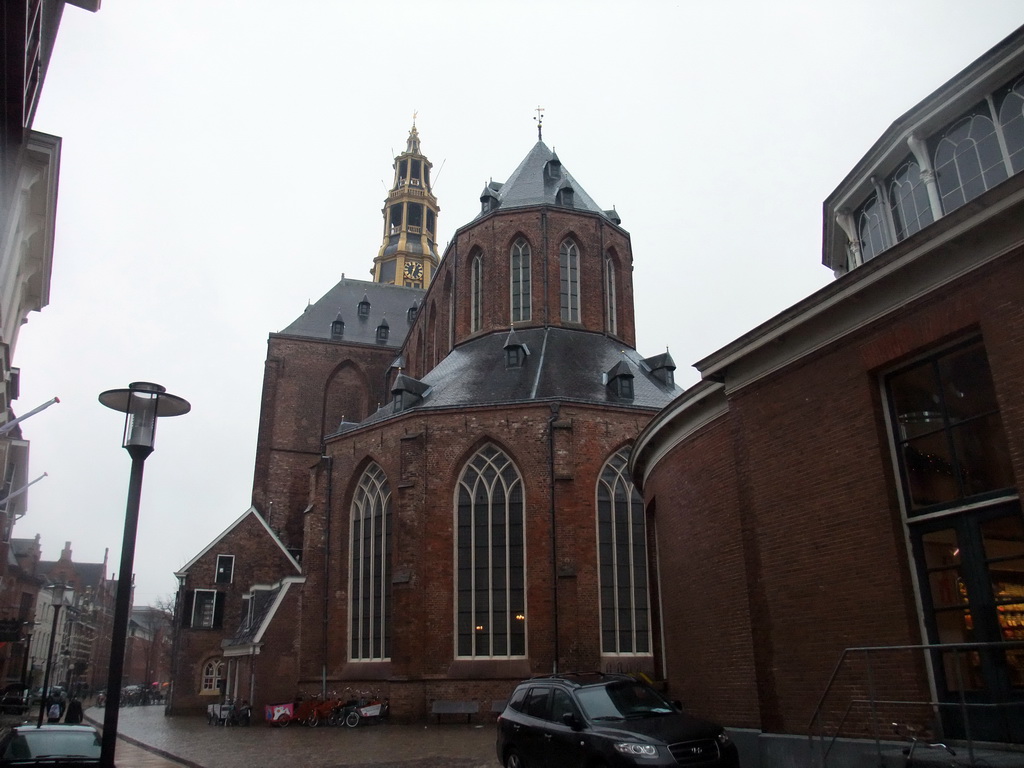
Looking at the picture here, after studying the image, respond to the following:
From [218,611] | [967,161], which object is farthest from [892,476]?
[218,611]

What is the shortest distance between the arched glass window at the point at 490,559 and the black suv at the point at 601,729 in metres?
11.8

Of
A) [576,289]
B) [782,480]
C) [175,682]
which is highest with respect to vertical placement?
[576,289]

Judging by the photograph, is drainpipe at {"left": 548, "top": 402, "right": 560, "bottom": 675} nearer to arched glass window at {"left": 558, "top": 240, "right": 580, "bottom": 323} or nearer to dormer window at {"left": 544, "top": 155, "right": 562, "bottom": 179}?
arched glass window at {"left": 558, "top": 240, "right": 580, "bottom": 323}

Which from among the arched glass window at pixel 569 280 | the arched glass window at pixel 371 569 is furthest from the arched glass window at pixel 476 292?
the arched glass window at pixel 371 569

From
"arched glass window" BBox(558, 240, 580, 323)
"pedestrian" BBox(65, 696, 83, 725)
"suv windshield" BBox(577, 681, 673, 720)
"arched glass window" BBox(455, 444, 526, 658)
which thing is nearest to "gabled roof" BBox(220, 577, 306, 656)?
"pedestrian" BBox(65, 696, 83, 725)

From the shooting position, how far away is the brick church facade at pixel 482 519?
2178 centimetres

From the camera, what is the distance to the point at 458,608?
22297mm

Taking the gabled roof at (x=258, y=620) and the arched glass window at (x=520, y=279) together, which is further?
the arched glass window at (x=520, y=279)

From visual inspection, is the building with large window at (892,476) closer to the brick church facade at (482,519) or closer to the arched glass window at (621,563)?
the brick church facade at (482,519)

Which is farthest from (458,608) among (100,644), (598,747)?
(100,644)

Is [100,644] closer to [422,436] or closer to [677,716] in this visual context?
[422,436]

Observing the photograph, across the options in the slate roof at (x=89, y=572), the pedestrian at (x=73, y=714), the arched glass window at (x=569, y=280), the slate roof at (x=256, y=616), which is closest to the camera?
the pedestrian at (x=73, y=714)

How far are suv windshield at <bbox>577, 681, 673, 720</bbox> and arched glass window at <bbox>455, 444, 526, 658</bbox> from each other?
1291 cm

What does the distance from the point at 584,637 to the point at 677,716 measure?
1300cm
